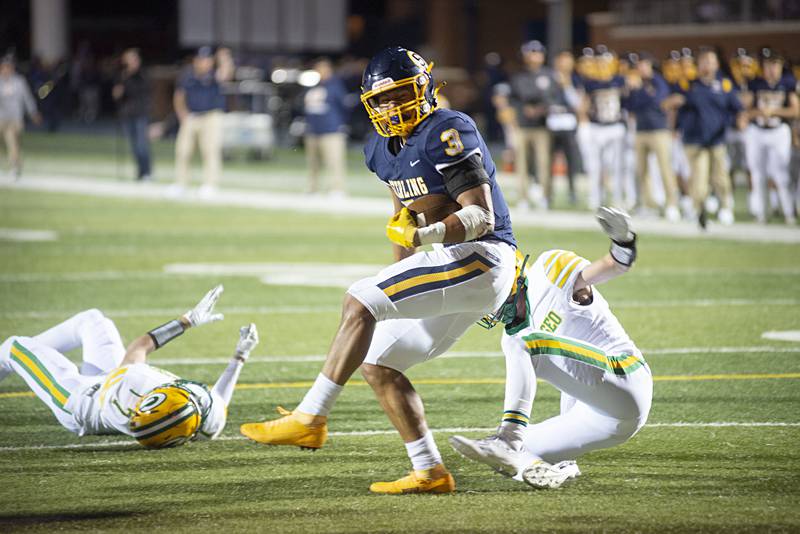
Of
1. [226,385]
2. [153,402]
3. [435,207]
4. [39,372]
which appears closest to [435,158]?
[435,207]

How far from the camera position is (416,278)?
4.84 meters

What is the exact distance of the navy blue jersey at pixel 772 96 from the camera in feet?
49.3

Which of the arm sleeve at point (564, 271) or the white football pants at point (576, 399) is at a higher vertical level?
the arm sleeve at point (564, 271)

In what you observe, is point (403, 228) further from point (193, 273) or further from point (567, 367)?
point (193, 273)

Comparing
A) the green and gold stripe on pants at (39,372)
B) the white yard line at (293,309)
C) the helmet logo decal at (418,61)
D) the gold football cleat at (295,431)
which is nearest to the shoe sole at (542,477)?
the gold football cleat at (295,431)

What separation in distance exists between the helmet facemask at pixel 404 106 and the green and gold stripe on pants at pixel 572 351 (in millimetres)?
924

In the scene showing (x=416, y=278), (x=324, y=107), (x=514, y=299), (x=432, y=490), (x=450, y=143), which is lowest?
(x=324, y=107)

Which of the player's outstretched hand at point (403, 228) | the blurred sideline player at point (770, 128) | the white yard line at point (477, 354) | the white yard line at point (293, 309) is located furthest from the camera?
the blurred sideline player at point (770, 128)

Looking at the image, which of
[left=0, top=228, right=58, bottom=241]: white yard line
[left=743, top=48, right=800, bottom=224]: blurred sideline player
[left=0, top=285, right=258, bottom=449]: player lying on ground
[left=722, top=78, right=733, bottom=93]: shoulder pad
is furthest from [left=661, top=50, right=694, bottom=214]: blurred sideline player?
[left=0, top=285, right=258, bottom=449]: player lying on ground

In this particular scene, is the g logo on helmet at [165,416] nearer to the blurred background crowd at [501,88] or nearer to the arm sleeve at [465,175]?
the arm sleeve at [465,175]

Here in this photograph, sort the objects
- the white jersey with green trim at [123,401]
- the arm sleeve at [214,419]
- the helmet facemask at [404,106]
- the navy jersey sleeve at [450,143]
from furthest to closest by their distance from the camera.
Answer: the arm sleeve at [214,419]
the white jersey with green trim at [123,401]
the helmet facemask at [404,106]
the navy jersey sleeve at [450,143]

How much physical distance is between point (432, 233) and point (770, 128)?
37.2ft

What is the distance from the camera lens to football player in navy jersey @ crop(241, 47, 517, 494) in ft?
15.8

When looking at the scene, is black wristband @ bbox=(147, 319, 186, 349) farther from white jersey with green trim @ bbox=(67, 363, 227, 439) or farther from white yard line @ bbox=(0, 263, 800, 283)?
white yard line @ bbox=(0, 263, 800, 283)
